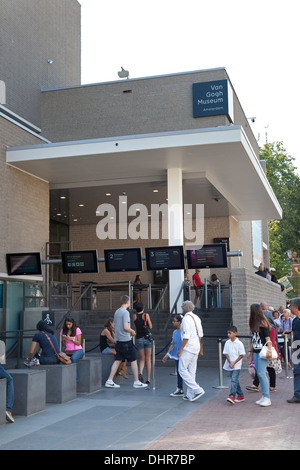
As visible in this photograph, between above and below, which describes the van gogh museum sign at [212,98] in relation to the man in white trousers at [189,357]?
above

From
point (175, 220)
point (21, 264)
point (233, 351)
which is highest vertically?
point (175, 220)

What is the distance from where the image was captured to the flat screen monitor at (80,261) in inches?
690

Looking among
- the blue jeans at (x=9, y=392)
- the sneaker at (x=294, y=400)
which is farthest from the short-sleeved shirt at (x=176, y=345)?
the blue jeans at (x=9, y=392)

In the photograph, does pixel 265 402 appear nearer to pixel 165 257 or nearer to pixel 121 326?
pixel 121 326

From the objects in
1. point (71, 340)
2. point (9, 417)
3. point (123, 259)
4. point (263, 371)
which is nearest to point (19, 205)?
point (123, 259)

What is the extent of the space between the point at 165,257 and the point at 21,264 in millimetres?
→ 4383

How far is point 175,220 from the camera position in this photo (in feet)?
59.6

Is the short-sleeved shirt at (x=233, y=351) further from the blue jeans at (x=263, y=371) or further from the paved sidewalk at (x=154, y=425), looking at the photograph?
the paved sidewalk at (x=154, y=425)

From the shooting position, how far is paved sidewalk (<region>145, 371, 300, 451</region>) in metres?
6.25

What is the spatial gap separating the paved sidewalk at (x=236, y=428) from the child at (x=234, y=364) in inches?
5.9

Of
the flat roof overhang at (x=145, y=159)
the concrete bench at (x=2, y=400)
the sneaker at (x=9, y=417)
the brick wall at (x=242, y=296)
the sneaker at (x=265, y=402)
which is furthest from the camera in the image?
the flat roof overhang at (x=145, y=159)

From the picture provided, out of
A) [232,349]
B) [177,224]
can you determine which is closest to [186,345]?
[232,349]

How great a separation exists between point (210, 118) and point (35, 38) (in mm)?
9354

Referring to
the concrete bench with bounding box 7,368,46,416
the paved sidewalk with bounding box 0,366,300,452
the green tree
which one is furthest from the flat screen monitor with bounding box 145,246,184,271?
the green tree
